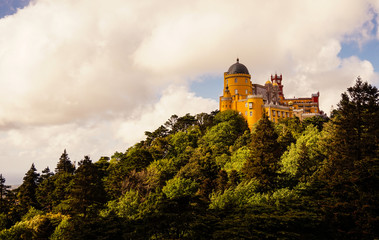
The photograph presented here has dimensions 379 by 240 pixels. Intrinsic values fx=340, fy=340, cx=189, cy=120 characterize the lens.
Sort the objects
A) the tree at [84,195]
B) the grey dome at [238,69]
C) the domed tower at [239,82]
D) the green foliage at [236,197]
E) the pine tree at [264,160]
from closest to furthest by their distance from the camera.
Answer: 1. the green foliage at [236,197]
2. the pine tree at [264,160]
3. the tree at [84,195]
4. the domed tower at [239,82]
5. the grey dome at [238,69]

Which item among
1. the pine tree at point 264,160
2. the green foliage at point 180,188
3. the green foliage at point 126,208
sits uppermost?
the pine tree at point 264,160

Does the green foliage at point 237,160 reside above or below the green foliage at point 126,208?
above

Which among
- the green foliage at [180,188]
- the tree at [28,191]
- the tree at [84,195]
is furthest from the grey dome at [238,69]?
the tree at [84,195]

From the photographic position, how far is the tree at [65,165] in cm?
8519

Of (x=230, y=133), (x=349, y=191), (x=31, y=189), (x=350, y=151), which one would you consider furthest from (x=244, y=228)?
(x=31, y=189)

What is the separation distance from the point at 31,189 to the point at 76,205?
120ft

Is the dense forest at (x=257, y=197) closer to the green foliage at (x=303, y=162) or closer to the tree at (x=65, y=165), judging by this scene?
the green foliage at (x=303, y=162)

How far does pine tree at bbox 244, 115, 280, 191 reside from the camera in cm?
3741

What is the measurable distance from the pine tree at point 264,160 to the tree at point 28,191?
47.6m

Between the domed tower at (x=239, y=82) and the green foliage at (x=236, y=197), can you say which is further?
the domed tower at (x=239, y=82)

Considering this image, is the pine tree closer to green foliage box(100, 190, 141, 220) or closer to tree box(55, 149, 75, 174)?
green foliage box(100, 190, 141, 220)

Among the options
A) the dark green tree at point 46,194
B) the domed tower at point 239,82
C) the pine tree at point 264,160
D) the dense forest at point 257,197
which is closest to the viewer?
the dense forest at point 257,197

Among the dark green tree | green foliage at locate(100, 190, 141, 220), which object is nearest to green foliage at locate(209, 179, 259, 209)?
green foliage at locate(100, 190, 141, 220)

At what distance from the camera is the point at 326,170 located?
110 feet
